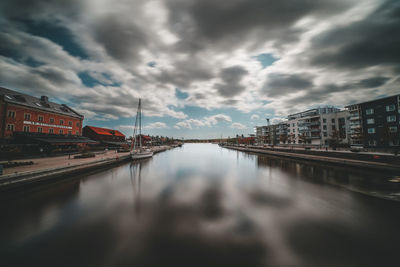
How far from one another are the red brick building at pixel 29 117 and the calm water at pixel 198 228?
932 inches

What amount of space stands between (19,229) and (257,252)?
12343 mm

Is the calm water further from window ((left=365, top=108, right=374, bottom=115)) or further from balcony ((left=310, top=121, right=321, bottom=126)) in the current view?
balcony ((left=310, top=121, right=321, bottom=126))

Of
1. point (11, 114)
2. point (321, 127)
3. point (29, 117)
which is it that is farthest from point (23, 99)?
point (321, 127)

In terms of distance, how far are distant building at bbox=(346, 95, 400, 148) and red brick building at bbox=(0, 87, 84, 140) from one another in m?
78.2

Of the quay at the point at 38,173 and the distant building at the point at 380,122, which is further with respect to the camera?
the distant building at the point at 380,122

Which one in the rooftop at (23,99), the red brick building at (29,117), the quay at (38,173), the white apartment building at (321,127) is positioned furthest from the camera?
→ the white apartment building at (321,127)

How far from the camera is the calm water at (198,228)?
17.6 feet

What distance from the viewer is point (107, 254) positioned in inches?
217

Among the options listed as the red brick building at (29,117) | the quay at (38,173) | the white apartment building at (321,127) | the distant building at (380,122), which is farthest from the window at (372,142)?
the red brick building at (29,117)

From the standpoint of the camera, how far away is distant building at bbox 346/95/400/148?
3426 cm

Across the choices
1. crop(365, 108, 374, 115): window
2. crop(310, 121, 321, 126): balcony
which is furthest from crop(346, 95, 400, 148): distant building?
crop(310, 121, 321, 126): balcony

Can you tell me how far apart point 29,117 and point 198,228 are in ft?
135

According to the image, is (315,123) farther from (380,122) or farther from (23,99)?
(23,99)

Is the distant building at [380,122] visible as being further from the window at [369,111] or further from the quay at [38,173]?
the quay at [38,173]
